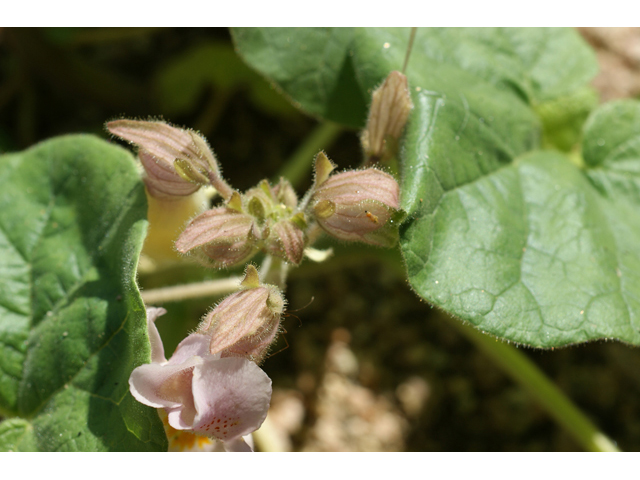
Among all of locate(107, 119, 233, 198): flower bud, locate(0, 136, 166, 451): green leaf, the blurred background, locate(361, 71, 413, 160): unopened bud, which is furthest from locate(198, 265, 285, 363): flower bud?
the blurred background

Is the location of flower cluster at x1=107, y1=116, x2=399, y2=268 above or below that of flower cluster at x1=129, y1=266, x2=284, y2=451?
above

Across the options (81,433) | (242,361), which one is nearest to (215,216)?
(242,361)

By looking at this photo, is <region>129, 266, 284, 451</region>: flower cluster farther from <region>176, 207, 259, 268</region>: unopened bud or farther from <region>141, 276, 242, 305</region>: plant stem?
<region>141, 276, 242, 305</region>: plant stem

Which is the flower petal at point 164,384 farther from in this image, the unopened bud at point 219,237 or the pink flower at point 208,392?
the unopened bud at point 219,237

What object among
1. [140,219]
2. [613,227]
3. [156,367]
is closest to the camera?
[156,367]

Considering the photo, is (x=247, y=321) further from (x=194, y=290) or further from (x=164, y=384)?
(x=194, y=290)
